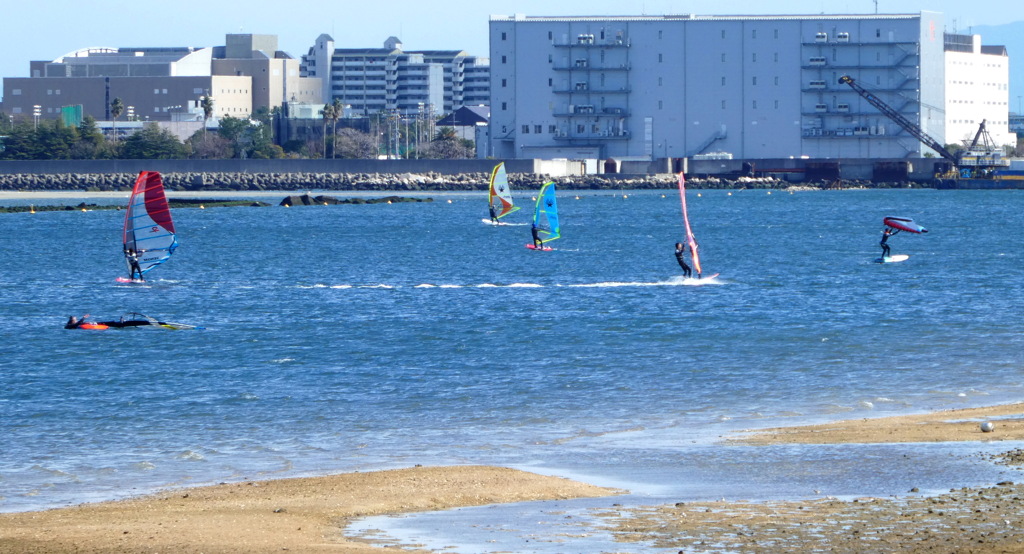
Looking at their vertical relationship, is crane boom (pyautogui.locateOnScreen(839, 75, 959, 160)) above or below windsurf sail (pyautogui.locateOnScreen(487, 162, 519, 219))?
above

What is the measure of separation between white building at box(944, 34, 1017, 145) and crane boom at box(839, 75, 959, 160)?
1731 centimetres

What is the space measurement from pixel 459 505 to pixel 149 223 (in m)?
29.2

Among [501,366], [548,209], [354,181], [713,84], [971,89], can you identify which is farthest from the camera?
[971,89]

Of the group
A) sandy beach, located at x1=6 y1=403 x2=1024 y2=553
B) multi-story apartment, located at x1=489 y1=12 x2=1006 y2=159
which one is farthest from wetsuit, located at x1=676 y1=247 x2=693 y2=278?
multi-story apartment, located at x1=489 y1=12 x2=1006 y2=159

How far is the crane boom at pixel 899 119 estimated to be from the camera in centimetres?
15275

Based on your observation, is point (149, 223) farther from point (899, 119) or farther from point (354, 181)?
point (899, 119)

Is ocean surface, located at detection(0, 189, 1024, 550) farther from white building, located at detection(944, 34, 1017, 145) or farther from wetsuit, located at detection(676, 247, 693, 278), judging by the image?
white building, located at detection(944, 34, 1017, 145)

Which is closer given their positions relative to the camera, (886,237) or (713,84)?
(886,237)

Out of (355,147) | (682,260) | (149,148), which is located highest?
(355,147)

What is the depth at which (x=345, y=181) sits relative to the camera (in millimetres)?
149875

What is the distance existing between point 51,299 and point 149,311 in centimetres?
509

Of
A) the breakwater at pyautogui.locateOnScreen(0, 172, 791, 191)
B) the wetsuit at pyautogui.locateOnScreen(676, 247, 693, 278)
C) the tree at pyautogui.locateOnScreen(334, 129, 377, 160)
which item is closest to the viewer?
the wetsuit at pyautogui.locateOnScreen(676, 247, 693, 278)

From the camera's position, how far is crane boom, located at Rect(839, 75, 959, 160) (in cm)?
15275

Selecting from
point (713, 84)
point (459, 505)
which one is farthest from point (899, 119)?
point (459, 505)
